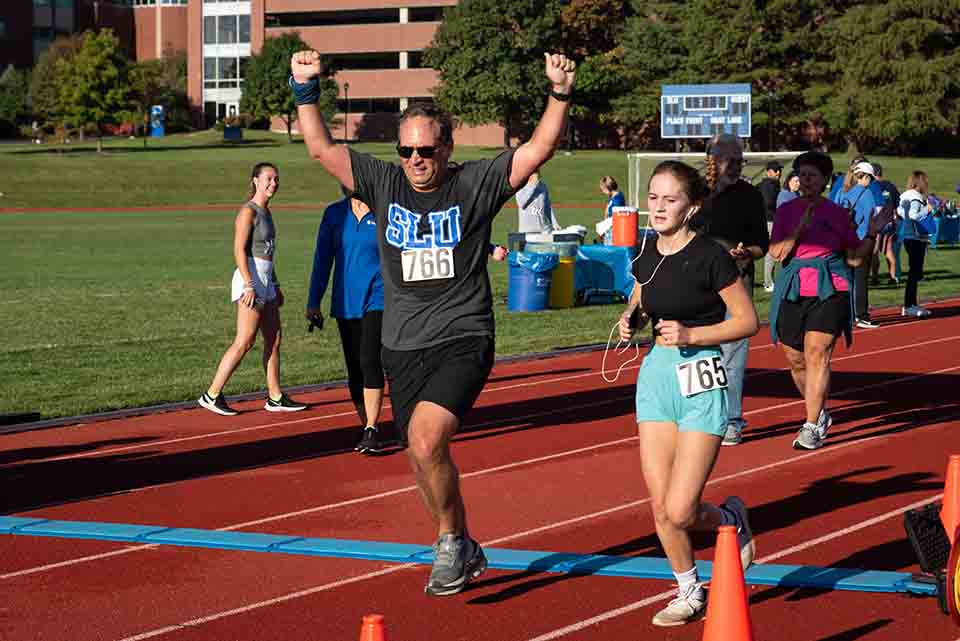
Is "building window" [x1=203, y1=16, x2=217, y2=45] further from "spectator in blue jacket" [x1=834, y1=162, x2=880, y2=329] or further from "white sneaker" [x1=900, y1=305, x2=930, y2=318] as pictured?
"spectator in blue jacket" [x1=834, y1=162, x2=880, y2=329]

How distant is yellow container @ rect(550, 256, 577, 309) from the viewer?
861 inches

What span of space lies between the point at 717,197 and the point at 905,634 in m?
4.64

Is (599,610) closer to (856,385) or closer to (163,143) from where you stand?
Answer: (856,385)

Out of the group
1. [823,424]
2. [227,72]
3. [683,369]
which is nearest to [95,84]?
[227,72]

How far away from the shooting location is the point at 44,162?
75438 millimetres

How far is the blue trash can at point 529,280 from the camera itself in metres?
21.0

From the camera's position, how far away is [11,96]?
110125 mm

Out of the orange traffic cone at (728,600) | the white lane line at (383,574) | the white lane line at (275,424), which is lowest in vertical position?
the white lane line at (275,424)

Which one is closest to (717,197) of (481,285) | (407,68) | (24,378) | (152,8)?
(481,285)

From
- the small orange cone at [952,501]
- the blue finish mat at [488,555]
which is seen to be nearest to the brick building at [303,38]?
the blue finish mat at [488,555]

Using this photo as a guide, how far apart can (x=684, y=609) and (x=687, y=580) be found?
0.41 feet

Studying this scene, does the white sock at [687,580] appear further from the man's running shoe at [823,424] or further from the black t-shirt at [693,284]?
the man's running shoe at [823,424]

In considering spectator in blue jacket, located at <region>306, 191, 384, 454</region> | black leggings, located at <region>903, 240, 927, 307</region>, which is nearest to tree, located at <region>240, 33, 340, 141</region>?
black leggings, located at <region>903, 240, 927, 307</region>

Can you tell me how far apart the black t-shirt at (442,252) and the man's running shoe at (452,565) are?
2.89 ft
